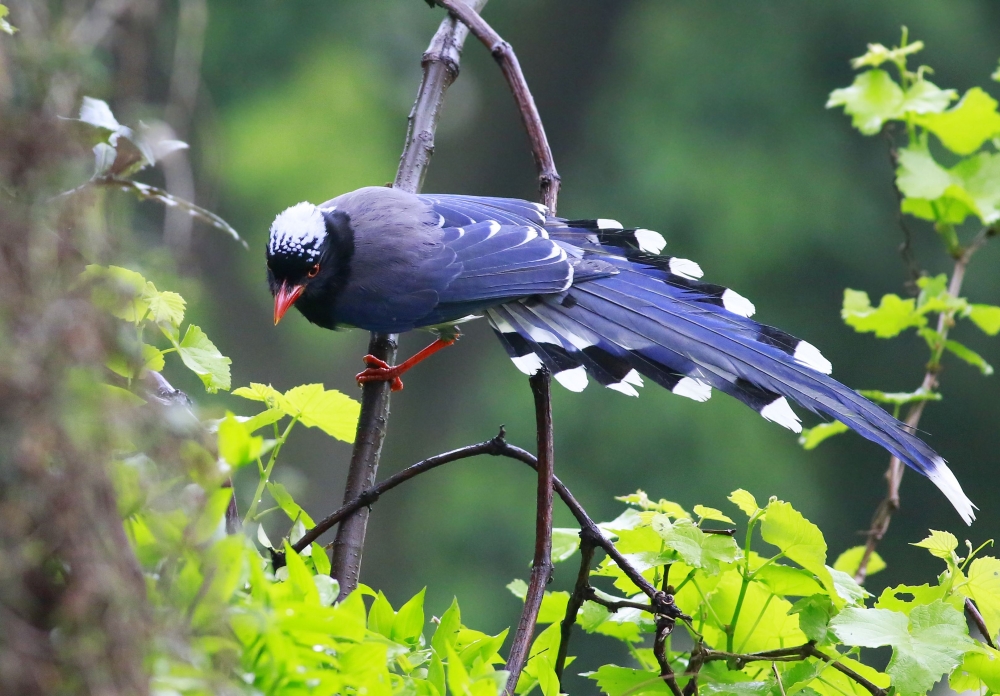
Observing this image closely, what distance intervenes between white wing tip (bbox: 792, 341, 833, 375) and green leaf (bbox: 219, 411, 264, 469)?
0.89 metres

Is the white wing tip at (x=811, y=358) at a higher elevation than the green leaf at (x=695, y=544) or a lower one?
higher

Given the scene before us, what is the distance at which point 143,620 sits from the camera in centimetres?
45

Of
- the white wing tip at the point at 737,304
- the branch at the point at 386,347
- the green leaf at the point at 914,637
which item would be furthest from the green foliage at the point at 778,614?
the white wing tip at the point at 737,304

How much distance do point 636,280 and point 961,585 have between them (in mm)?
843

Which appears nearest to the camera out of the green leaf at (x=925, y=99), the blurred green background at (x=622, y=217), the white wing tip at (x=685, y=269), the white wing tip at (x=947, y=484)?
the white wing tip at (x=947, y=484)

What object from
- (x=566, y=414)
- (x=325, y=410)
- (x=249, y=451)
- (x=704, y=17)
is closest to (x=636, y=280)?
(x=325, y=410)

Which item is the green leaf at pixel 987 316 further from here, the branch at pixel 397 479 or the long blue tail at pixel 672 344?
the branch at pixel 397 479

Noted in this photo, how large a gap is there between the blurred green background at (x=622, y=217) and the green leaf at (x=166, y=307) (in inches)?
184

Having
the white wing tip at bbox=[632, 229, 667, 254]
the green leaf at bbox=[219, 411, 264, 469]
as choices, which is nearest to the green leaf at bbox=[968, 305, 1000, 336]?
the white wing tip at bbox=[632, 229, 667, 254]

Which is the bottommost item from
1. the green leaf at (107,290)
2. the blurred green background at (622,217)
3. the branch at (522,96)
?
the blurred green background at (622,217)

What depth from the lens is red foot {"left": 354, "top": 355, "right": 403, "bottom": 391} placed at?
1.14m

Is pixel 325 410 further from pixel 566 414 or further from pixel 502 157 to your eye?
pixel 502 157

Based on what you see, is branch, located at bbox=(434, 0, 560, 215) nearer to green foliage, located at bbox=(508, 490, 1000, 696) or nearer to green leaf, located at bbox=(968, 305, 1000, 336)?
green foliage, located at bbox=(508, 490, 1000, 696)

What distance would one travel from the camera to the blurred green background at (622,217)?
574 centimetres
